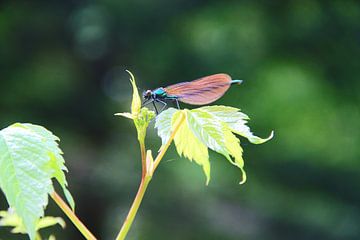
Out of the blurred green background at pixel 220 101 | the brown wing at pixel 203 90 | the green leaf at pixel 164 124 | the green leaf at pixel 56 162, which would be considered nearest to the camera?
the green leaf at pixel 56 162

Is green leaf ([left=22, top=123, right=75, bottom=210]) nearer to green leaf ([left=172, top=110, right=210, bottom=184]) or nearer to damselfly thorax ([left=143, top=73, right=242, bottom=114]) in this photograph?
green leaf ([left=172, top=110, right=210, bottom=184])

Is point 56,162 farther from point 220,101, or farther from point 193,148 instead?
point 220,101

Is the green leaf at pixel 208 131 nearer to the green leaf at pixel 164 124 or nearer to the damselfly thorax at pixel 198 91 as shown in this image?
the green leaf at pixel 164 124

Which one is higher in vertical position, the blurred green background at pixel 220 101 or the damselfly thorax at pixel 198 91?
the damselfly thorax at pixel 198 91

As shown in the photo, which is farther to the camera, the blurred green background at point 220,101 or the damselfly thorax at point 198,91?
the blurred green background at point 220,101

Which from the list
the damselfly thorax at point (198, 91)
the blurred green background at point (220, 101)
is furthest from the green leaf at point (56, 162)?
the blurred green background at point (220, 101)

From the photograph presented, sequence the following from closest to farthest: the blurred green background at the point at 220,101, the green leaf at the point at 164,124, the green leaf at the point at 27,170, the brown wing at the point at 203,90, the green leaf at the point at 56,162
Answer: the green leaf at the point at 27,170, the green leaf at the point at 56,162, the green leaf at the point at 164,124, the brown wing at the point at 203,90, the blurred green background at the point at 220,101

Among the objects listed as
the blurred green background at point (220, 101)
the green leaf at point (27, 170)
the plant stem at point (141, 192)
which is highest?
the green leaf at point (27, 170)
